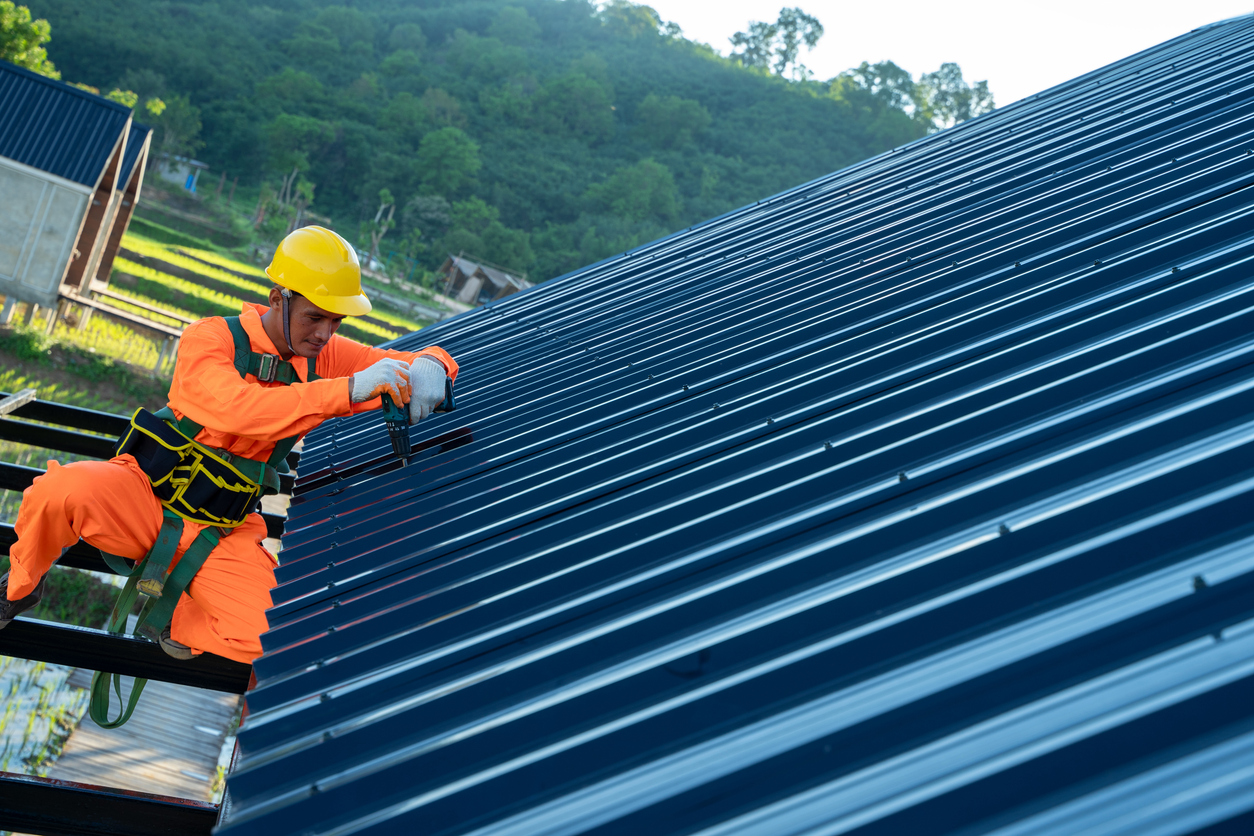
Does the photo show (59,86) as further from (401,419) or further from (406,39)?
(406,39)

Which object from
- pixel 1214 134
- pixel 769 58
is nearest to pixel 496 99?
pixel 769 58

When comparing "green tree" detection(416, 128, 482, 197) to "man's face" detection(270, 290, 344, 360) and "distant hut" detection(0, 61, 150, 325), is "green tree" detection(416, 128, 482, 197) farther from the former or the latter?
"man's face" detection(270, 290, 344, 360)

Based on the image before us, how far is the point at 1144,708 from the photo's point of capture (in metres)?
1.50

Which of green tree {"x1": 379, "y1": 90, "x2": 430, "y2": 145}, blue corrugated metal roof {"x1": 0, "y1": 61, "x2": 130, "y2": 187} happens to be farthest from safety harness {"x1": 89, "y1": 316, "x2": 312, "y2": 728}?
green tree {"x1": 379, "y1": 90, "x2": 430, "y2": 145}

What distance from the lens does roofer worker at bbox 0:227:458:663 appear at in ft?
13.0

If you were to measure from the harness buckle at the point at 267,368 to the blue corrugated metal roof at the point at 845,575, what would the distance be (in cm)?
79

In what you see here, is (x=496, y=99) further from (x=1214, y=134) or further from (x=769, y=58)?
(x=1214, y=134)

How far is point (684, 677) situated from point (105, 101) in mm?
26945

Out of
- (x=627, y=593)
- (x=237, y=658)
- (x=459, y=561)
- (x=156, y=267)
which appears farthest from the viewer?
(x=156, y=267)

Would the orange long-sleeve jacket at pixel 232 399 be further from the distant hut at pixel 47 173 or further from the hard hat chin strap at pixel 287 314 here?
the distant hut at pixel 47 173

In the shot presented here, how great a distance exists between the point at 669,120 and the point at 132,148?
339 ft

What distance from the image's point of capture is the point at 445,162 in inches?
3792

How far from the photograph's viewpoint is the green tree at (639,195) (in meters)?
102

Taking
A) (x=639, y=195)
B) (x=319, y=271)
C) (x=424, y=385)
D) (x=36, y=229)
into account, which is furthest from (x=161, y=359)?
(x=639, y=195)
